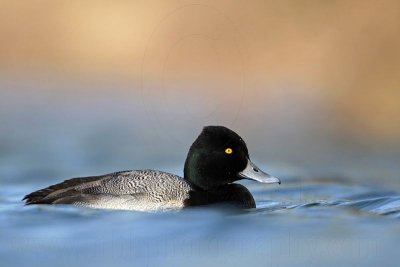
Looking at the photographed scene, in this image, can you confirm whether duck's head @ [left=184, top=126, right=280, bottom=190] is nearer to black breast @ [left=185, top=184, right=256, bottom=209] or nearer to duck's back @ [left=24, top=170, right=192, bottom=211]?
black breast @ [left=185, top=184, right=256, bottom=209]

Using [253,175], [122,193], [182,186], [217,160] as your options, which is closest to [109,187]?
[122,193]

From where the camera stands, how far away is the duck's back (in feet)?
35.0

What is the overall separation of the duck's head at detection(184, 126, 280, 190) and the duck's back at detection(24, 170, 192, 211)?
0.70ft

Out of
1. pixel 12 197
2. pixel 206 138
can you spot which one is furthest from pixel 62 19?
pixel 206 138

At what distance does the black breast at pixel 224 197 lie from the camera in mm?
10852

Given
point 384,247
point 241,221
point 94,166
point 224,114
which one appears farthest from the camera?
point 224,114

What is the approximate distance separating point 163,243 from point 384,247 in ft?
6.37

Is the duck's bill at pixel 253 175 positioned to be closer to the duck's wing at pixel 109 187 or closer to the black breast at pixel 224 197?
the black breast at pixel 224 197

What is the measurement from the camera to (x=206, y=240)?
32.5 feet

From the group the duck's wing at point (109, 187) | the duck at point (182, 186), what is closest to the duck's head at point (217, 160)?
the duck at point (182, 186)

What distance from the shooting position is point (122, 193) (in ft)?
35.2

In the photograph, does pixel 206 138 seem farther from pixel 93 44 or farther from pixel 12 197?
pixel 93 44

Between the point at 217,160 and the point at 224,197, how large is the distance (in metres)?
0.38

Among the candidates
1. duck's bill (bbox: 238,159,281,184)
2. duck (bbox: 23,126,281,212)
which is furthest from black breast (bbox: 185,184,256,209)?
duck's bill (bbox: 238,159,281,184)
